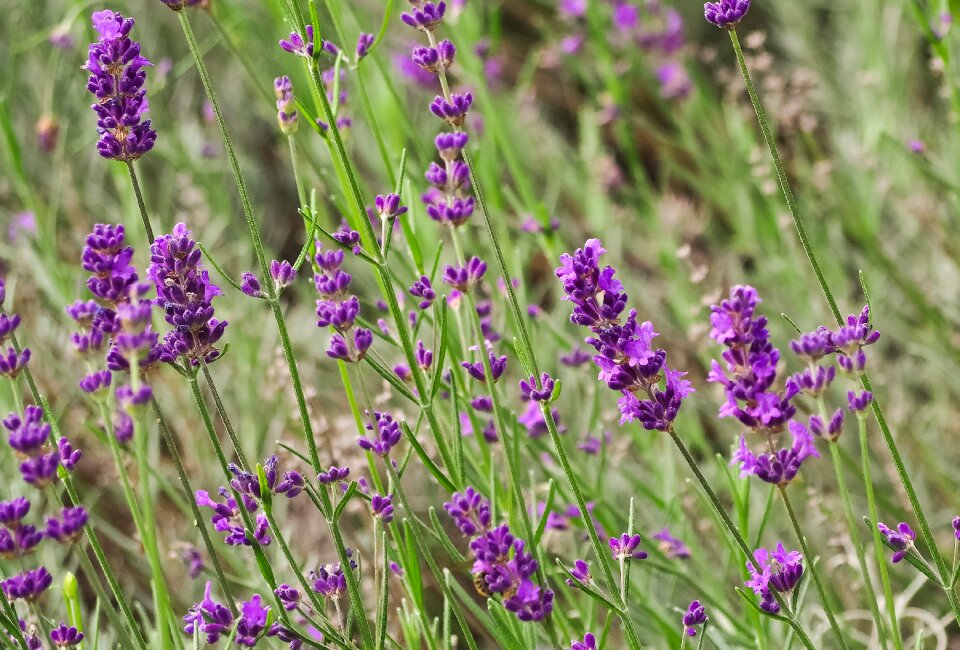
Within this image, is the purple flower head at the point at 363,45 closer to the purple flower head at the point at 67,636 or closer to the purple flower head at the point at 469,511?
the purple flower head at the point at 469,511

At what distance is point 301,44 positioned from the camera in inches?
46.6

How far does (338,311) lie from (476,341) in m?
0.31

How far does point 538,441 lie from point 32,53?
87.4 inches

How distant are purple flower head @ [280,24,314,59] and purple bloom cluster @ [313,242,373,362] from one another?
238 mm

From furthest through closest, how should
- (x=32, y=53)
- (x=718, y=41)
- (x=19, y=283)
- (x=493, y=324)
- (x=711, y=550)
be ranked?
(x=718, y=41)
(x=32, y=53)
(x=19, y=283)
(x=711, y=550)
(x=493, y=324)

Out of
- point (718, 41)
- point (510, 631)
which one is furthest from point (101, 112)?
point (718, 41)

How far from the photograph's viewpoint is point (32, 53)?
9.86 feet

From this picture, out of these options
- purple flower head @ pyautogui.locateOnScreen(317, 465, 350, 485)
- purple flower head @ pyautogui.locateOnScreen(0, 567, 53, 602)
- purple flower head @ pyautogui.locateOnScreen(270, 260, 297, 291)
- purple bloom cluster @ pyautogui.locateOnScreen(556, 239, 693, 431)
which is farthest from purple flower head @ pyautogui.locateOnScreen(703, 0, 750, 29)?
purple flower head @ pyautogui.locateOnScreen(0, 567, 53, 602)

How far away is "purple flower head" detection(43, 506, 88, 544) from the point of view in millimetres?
928

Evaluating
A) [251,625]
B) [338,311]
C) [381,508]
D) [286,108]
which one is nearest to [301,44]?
[286,108]

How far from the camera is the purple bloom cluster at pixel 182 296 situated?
1.05m

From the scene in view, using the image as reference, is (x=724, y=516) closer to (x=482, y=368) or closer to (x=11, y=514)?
(x=482, y=368)

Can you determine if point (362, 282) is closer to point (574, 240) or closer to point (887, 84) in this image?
point (574, 240)

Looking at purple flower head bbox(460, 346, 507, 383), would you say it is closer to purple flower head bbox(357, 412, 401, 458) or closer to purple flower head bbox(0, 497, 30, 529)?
purple flower head bbox(357, 412, 401, 458)
